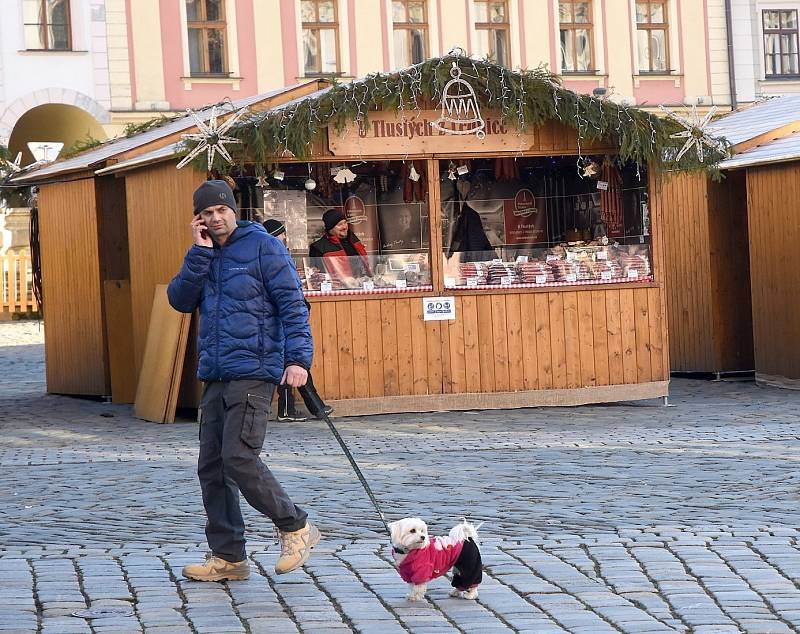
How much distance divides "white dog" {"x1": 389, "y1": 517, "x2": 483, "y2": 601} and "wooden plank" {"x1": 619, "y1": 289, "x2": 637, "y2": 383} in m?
8.67

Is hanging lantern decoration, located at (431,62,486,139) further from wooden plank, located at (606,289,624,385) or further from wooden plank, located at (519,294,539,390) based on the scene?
wooden plank, located at (606,289,624,385)

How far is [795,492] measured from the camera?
351 inches

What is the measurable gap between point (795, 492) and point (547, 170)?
6.94 metres

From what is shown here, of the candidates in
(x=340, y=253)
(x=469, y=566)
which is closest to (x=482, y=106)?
(x=340, y=253)

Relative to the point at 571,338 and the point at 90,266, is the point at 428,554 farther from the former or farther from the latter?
the point at 90,266

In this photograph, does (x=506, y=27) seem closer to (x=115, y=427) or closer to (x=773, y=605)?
(x=115, y=427)

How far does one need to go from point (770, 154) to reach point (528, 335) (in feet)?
11.5

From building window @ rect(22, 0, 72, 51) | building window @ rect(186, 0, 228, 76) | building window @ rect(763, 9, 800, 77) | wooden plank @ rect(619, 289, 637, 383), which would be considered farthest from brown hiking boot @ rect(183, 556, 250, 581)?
building window @ rect(763, 9, 800, 77)

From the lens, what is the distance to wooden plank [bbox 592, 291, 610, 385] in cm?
1466

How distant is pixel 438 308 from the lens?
47.0ft

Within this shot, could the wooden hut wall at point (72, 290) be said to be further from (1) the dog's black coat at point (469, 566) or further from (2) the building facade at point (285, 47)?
(2) the building facade at point (285, 47)

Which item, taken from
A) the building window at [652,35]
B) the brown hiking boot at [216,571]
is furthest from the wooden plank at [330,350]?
the building window at [652,35]

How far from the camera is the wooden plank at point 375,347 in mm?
14195

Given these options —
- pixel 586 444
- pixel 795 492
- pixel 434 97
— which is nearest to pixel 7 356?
pixel 434 97
